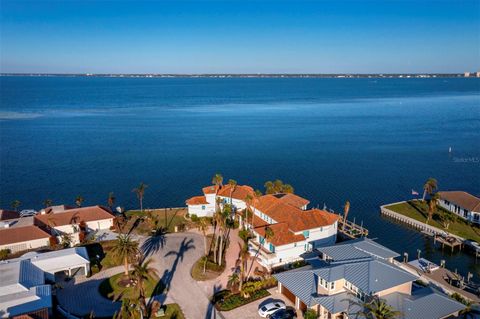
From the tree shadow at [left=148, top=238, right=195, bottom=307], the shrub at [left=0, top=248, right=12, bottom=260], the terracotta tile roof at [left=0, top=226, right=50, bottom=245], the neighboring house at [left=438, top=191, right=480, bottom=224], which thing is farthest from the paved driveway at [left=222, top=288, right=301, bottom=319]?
the neighboring house at [left=438, top=191, right=480, bottom=224]

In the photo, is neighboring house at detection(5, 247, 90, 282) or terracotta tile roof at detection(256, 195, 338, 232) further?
terracotta tile roof at detection(256, 195, 338, 232)

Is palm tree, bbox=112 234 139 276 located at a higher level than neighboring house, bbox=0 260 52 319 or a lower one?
higher

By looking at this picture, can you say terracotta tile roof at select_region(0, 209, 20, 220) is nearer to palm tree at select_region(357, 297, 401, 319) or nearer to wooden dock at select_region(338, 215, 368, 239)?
wooden dock at select_region(338, 215, 368, 239)

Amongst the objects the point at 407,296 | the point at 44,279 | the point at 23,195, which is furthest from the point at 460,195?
the point at 23,195

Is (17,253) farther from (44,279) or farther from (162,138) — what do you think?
(162,138)

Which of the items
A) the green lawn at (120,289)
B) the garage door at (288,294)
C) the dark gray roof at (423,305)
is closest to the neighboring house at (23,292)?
the green lawn at (120,289)
